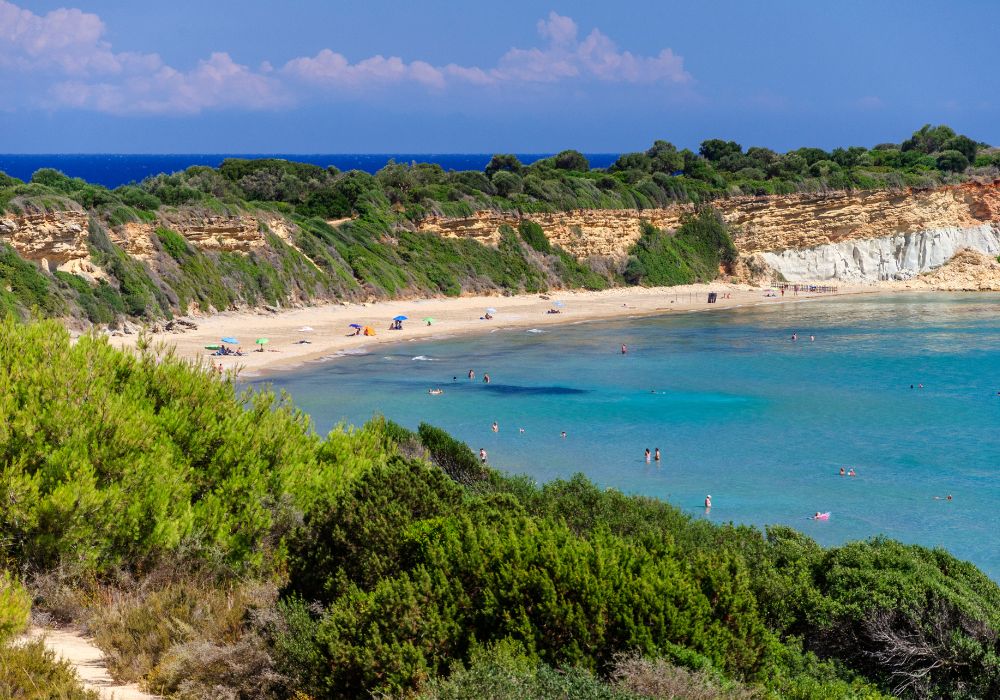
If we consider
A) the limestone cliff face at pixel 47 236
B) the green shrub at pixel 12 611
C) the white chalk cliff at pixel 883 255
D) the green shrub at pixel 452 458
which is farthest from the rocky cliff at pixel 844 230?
the green shrub at pixel 12 611

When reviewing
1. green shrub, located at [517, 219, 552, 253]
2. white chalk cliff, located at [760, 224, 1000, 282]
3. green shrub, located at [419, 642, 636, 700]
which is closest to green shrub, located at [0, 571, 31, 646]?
green shrub, located at [419, 642, 636, 700]

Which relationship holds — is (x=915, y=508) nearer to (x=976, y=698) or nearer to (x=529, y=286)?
(x=976, y=698)

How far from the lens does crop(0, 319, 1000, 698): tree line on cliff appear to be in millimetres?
8336

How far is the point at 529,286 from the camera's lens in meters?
68.9

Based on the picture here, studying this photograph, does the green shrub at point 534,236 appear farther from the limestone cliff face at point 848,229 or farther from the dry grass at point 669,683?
the dry grass at point 669,683

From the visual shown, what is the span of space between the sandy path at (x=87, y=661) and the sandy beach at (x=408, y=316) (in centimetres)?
2920

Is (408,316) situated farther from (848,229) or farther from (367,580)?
(367,580)

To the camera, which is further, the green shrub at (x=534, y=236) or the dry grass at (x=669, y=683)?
the green shrub at (x=534, y=236)

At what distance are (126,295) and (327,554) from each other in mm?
39594

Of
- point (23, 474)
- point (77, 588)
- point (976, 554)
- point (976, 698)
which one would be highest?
point (23, 474)

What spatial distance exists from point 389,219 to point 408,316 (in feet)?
44.5

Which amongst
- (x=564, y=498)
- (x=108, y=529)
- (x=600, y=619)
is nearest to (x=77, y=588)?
(x=108, y=529)

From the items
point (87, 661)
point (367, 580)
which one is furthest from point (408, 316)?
point (87, 661)

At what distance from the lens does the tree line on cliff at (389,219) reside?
1908 inches
